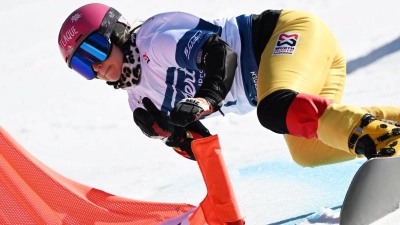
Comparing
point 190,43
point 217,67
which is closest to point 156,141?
point 190,43

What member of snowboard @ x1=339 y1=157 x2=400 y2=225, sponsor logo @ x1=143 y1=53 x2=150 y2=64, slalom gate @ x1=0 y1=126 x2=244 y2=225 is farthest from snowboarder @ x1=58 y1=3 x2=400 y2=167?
slalom gate @ x1=0 y1=126 x2=244 y2=225

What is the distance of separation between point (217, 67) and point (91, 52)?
776 mm

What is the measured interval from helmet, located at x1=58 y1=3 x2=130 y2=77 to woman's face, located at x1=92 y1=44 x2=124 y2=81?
5 centimetres

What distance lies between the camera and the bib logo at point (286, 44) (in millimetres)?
2928

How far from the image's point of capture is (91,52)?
333 cm

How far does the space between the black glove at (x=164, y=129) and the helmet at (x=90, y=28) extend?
1.18ft

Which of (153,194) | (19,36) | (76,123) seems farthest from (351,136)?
(19,36)

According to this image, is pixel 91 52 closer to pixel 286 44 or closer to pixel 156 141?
pixel 286 44

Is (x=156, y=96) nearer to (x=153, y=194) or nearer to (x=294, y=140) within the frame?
(x=294, y=140)

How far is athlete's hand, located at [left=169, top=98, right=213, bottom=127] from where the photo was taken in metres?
2.57

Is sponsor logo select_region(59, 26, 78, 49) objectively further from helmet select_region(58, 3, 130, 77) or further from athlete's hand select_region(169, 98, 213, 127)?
athlete's hand select_region(169, 98, 213, 127)

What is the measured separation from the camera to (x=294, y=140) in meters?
3.52

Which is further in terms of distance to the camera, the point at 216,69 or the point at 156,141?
the point at 156,141

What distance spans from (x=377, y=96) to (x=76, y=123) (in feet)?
8.31
